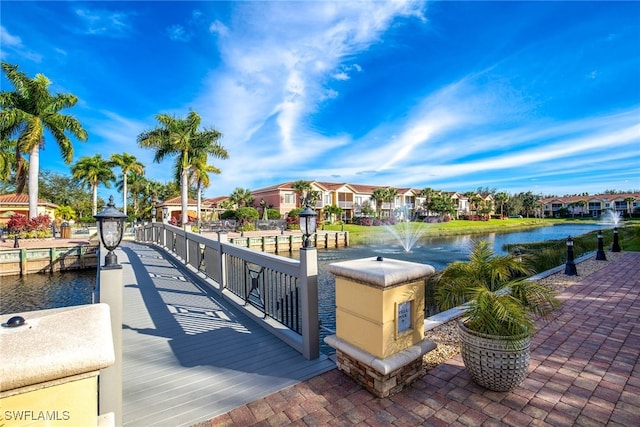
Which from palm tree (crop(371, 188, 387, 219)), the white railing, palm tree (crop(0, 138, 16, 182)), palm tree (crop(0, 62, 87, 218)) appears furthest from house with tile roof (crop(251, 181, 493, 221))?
the white railing

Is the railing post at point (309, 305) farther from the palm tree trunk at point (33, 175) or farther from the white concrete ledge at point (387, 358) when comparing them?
the palm tree trunk at point (33, 175)

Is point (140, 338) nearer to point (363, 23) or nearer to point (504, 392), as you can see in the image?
point (504, 392)

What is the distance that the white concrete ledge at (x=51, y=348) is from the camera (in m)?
1.08

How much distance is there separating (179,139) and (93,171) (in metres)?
19.8

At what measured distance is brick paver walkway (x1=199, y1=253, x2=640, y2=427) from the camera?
242 centimetres

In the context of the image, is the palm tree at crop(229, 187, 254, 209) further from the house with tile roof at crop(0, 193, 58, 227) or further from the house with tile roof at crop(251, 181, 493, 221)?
the house with tile roof at crop(0, 193, 58, 227)

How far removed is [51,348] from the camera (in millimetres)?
1189

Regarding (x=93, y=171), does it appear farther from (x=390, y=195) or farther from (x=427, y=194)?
(x=427, y=194)

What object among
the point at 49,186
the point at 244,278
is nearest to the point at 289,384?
the point at 244,278

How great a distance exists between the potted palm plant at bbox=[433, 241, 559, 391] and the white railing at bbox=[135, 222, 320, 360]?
5.25ft

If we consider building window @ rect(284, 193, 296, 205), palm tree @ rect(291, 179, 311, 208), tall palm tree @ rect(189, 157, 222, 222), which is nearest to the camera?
tall palm tree @ rect(189, 157, 222, 222)

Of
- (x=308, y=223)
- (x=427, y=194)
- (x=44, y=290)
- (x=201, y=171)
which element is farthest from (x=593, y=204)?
(x=44, y=290)

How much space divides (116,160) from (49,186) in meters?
23.7

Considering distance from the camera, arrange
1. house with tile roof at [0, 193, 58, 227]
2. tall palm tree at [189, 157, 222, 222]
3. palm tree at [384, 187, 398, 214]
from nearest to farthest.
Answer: tall palm tree at [189, 157, 222, 222] → house with tile roof at [0, 193, 58, 227] → palm tree at [384, 187, 398, 214]
